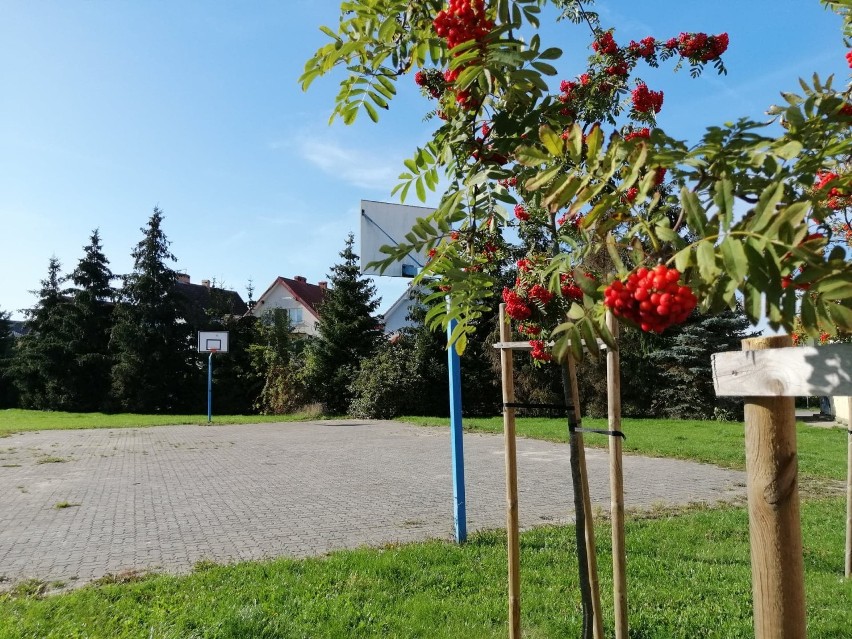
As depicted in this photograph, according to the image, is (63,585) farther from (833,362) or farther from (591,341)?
(833,362)

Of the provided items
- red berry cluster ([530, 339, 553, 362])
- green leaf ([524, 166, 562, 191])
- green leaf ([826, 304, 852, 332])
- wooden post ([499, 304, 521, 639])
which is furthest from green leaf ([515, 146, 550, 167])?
wooden post ([499, 304, 521, 639])

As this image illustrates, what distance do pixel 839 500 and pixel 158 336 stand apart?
25.1 m

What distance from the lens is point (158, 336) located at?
86.5ft

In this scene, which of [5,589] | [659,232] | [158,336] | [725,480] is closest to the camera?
[659,232]

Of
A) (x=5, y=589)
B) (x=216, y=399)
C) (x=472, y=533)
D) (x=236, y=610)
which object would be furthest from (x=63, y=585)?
(x=216, y=399)

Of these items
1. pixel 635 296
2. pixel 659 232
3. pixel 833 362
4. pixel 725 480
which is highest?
pixel 659 232

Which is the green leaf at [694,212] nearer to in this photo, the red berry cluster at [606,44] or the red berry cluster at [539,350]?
the red berry cluster at [539,350]

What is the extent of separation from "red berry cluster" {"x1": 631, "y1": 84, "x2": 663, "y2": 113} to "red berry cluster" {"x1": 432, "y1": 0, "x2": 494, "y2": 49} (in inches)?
40.3

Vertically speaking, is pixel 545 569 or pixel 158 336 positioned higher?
pixel 158 336

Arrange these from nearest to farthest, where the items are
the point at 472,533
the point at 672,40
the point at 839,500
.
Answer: the point at 672,40 < the point at 472,533 < the point at 839,500

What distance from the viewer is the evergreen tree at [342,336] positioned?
2339 centimetres

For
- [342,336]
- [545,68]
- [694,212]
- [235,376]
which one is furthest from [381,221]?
[235,376]

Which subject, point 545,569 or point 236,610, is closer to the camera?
point 236,610

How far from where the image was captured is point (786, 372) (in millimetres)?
1548
